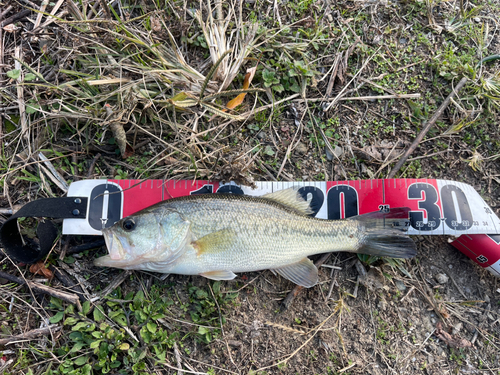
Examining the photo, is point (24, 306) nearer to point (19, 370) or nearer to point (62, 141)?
point (19, 370)

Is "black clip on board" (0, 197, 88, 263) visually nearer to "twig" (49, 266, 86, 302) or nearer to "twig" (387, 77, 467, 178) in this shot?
"twig" (49, 266, 86, 302)

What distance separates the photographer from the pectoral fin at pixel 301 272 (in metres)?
3.34

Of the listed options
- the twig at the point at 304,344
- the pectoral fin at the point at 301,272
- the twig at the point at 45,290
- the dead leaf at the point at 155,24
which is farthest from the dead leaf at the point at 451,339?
the dead leaf at the point at 155,24

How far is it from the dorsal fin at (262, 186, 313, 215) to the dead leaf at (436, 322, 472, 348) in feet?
6.68

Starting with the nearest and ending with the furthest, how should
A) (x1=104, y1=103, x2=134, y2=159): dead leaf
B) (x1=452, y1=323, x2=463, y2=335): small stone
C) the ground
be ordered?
1. the ground
2. (x1=104, y1=103, x2=134, y2=159): dead leaf
3. (x1=452, y1=323, x2=463, y2=335): small stone

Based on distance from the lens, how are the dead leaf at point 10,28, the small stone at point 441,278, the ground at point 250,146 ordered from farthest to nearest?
the dead leaf at point 10,28 → the small stone at point 441,278 → the ground at point 250,146

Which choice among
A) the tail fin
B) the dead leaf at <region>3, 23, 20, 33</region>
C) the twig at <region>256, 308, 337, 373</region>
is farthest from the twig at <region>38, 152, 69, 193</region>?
the tail fin

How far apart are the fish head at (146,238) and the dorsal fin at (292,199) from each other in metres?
1.03

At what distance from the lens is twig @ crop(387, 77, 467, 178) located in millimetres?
3783

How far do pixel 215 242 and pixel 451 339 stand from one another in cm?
295

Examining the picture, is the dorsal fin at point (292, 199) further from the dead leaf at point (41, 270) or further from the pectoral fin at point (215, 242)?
the dead leaf at point (41, 270)

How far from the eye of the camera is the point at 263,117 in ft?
12.7

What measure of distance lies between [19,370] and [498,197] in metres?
5.86

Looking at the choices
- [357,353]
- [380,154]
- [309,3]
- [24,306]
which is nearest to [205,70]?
[309,3]
